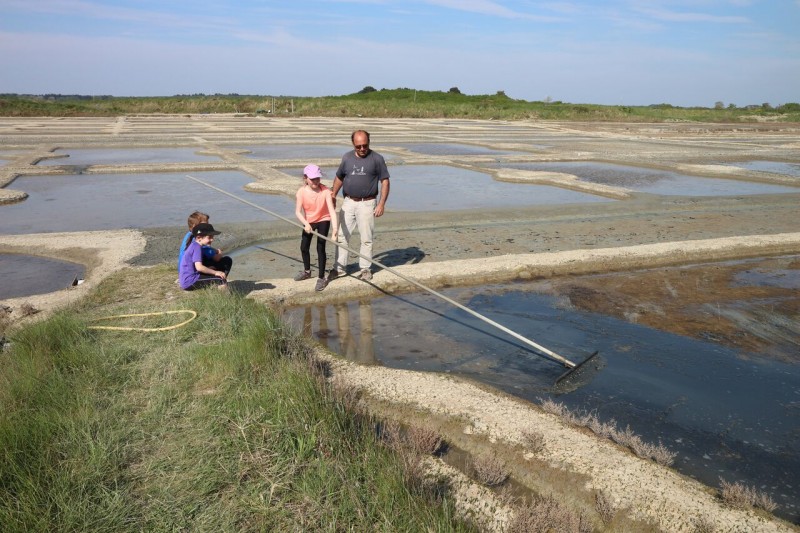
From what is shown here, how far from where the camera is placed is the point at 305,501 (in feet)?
11.2

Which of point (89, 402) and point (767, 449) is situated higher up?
point (89, 402)

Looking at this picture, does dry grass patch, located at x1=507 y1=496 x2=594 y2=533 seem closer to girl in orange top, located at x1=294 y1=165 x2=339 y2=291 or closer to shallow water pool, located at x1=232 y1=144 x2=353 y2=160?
girl in orange top, located at x1=294 y1=165 x2=339 y2=291

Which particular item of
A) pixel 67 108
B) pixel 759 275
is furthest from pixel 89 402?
pixel 67 108

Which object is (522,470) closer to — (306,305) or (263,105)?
(306,305)

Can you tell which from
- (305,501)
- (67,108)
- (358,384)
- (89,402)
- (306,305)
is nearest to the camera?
(305,501)

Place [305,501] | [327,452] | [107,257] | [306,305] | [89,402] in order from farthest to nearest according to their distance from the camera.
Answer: [107,257] < [306,305] < [89,402] < [327,452] < [305,501]

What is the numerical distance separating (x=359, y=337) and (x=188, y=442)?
2.64 metres

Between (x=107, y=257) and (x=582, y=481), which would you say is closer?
(x=582, y=481)

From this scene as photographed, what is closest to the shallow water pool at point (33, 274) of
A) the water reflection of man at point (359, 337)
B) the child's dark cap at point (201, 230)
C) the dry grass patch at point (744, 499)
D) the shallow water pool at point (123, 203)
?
the shallow water pool at point (123, 203)

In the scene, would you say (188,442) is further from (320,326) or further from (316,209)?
(316,209)

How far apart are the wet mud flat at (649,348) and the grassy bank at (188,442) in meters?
1.36

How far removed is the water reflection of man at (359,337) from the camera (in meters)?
5.91

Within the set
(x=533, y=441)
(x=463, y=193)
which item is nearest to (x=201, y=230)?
(x=533, y=441)

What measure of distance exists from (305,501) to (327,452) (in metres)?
0.43
